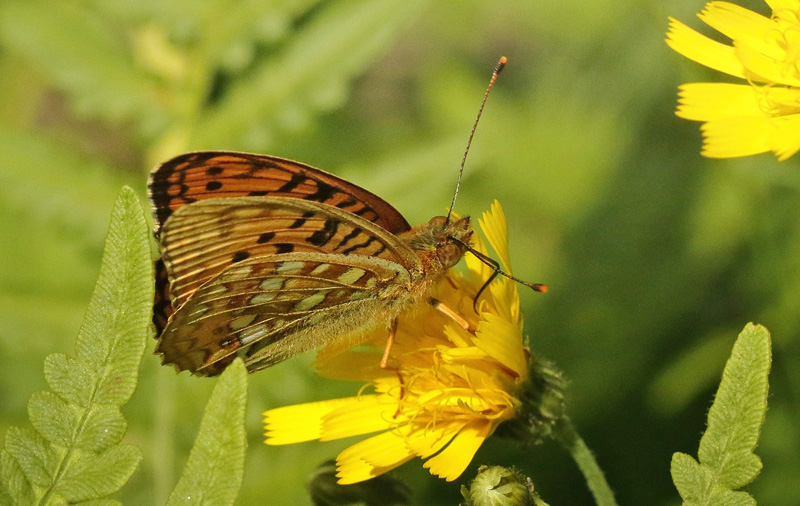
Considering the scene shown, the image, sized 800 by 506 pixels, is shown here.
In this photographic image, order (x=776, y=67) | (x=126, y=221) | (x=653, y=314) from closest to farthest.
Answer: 1. (x=126, y=221)
2. (x=776, y=67)
3. (x=653, y=314)

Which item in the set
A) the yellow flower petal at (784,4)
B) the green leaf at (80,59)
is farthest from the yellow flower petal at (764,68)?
the green leaf at (80,59)

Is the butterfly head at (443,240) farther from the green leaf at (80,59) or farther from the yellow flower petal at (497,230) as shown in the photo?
the green leaf at (80,59)

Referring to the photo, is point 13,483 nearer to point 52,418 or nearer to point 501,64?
point 52,418

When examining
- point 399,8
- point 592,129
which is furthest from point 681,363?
point 399,8

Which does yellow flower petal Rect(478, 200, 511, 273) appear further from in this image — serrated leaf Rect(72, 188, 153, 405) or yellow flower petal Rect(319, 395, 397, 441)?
serrated leaf Rect(72, 188, 153, 405)

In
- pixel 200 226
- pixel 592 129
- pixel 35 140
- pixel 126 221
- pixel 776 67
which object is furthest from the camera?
pixel 592 129

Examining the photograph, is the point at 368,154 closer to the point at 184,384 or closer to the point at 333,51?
the point at 333,51

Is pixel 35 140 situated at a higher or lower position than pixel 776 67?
higher
